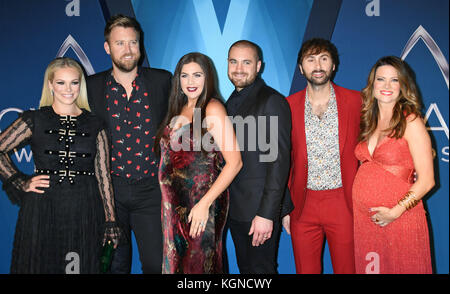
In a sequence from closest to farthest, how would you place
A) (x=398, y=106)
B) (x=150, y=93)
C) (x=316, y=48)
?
(x=398, y=106)
(x=316, y=48)
(x=150, y=93)

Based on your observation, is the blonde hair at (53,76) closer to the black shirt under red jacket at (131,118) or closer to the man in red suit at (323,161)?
the black shirt under red jacket at (131,118)

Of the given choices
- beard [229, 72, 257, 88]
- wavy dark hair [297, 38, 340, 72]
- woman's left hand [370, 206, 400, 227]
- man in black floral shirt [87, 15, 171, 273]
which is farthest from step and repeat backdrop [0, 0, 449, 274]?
woman's left hand [370, 206, 400, 227]

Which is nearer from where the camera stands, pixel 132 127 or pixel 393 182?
pixel 393 182

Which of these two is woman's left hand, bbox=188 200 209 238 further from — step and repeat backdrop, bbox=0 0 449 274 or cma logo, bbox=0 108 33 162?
cma logo, bbox=0 108 33 162

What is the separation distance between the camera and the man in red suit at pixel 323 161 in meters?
2.95

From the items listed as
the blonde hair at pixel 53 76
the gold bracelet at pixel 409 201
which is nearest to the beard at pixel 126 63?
the blonde hair at pixel 53 76

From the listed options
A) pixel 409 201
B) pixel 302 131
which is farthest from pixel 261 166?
pixel 409 201

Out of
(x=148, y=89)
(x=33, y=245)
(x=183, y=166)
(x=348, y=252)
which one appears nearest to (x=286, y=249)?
(x=348, y=252)

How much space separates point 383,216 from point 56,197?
238 centimetres

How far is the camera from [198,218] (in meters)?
2.53

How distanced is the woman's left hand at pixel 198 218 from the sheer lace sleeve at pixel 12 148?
125cm

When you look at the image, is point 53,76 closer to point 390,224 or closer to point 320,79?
point 320,79

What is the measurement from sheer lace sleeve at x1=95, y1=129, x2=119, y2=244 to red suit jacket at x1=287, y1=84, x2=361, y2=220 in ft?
4.84

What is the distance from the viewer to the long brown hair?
2.70 metres
